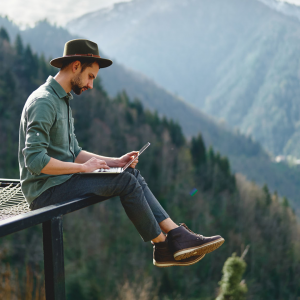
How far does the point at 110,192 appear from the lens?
2436 mm

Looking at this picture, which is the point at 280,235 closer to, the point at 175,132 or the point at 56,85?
the point at 175,132

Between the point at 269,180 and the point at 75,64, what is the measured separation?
286ft

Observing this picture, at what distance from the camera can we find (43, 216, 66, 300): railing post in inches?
78.2

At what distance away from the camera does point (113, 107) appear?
48625mm

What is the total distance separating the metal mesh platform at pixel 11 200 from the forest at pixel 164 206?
24297mm

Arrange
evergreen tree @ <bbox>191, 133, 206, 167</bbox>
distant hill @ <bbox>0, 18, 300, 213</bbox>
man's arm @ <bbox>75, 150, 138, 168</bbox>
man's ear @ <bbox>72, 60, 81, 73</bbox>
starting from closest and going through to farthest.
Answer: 1. man's ear @ <bbox>72, 60, 81, 73</bbox>
2. man's arm @ <bbox>75, 150, 138, 168</bbox>
3. evergreen tree @ <bbox>191, 133, 206, 167</bbox>
4. distant hill @ <bbox>0, 18, 300, 213</bbox>

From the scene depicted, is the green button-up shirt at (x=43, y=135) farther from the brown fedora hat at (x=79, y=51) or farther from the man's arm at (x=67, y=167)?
the brown fedora hat at (x=79, y=51)

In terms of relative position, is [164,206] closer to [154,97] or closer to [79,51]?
[79,51]

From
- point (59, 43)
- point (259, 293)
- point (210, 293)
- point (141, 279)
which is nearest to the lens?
point (141, 279)

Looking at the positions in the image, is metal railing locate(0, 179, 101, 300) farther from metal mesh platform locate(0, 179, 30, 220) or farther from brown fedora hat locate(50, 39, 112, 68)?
brown fedora hat locate(50, 39, 112, 68)

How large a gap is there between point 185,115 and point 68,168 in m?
105

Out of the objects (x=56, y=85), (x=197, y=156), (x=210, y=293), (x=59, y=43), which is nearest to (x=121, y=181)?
(x=56, y=85)

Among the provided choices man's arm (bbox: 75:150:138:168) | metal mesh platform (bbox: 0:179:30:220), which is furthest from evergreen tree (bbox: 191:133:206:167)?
metal mesh platform (bbox: 0:179:30:220)

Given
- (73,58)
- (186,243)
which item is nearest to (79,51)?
(73,58)
